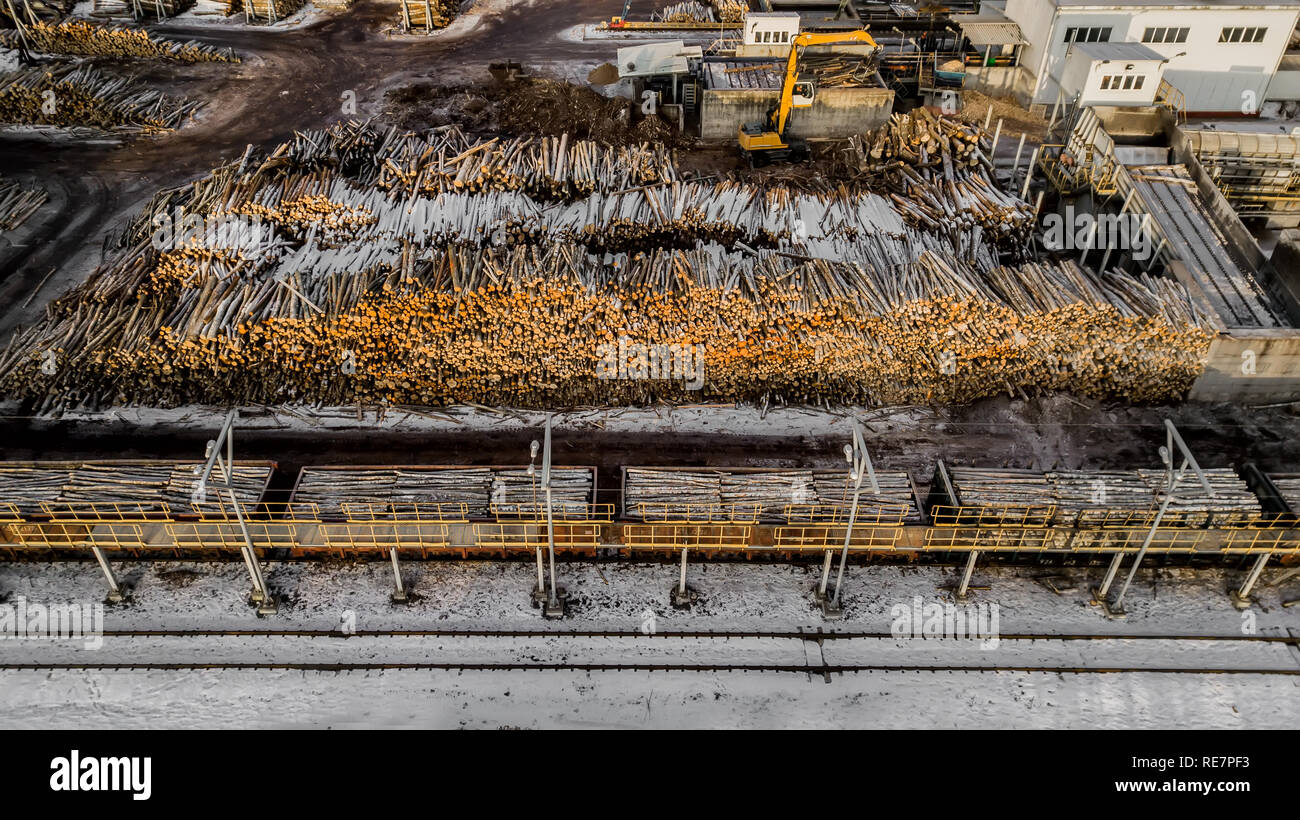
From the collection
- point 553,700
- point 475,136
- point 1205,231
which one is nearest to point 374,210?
point 475,136

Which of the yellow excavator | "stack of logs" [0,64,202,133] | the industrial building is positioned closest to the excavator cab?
the yellow excavator

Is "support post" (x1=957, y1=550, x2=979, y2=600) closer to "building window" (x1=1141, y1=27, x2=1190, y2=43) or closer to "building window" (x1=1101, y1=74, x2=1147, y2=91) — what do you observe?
"building window" (x1=1101, y1=74, x2=1147, y2=91)

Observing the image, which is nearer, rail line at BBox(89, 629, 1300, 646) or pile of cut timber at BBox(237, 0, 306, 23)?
rail line at BBox(89, 629, 1300, 646)

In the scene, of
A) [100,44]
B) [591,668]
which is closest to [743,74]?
[591,668]

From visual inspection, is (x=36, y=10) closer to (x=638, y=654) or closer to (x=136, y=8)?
(x=136, y=8)

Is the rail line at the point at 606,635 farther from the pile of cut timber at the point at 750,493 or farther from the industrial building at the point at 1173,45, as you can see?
the industrial building at the point at 1173,45
